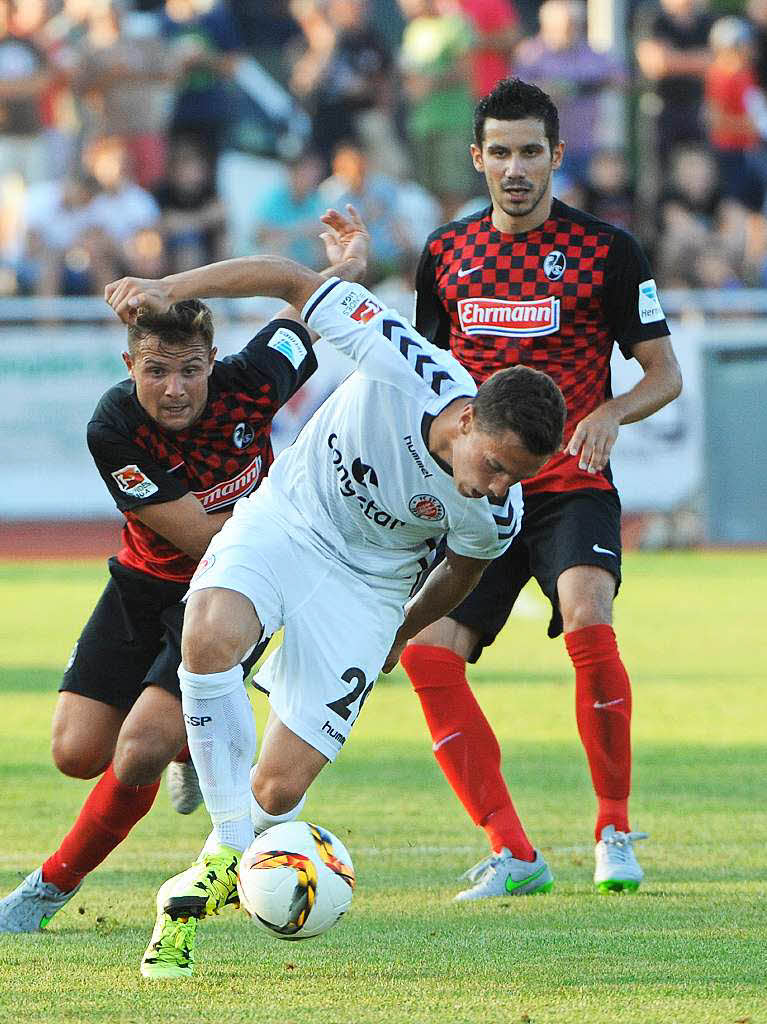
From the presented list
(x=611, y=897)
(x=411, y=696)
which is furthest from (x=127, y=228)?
(x=611, y=897)

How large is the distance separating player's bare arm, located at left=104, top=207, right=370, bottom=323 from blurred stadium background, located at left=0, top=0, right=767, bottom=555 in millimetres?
10532

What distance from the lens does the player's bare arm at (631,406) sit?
5.34 m

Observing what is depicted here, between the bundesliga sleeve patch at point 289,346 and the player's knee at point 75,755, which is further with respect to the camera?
the bundesliga sleeve patch at point 289,346

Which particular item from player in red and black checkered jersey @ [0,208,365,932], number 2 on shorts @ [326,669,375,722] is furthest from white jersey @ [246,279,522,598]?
player in red and black checkered jersey @ [0,208,365,932]

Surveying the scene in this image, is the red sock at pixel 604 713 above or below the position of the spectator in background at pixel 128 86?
below

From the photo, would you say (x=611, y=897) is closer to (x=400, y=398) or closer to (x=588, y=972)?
(x=588, y=972)

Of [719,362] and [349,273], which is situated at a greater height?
[349,273]

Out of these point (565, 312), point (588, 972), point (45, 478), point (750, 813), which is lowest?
point (45, 478)

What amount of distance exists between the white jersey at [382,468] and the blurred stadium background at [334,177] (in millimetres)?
10946

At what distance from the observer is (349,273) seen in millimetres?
5281

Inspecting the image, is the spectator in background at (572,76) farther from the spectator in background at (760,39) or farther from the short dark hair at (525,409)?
the short dark hair at (525,409)

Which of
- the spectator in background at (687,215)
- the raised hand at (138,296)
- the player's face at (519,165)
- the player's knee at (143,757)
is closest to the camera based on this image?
the raised hand at (138,296)

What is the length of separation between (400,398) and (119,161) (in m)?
13.1

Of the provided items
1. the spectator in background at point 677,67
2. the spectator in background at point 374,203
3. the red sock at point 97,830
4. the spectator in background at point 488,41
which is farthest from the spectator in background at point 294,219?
the red sock at point 97,830
